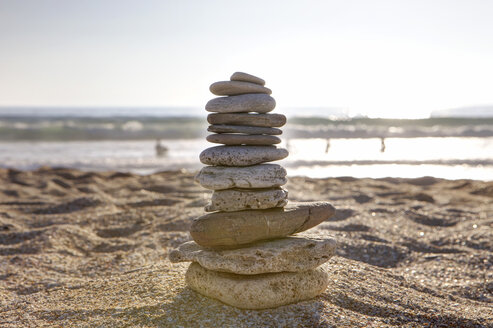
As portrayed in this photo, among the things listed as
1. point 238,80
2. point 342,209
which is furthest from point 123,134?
point 238,80

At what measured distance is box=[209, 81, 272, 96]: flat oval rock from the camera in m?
5.18

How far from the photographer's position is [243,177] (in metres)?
4.95

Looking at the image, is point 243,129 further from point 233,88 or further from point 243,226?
point 243,226

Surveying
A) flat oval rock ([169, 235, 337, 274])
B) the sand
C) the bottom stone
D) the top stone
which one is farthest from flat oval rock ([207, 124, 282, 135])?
the sand

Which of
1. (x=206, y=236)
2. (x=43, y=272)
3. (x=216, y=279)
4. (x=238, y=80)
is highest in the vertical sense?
(x=238, y=80)

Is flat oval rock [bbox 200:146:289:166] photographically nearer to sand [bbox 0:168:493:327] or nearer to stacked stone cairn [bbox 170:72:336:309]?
stacked stone cairn [bbox 170:72:336:309]

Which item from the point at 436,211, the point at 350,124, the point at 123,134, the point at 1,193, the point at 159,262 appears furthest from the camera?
the point at 350,124

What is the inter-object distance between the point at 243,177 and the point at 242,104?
0.79m

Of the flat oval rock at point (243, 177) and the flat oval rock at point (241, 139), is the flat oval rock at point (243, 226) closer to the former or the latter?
the flat oval rock at point (243, 177)

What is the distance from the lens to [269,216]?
5.05 metres

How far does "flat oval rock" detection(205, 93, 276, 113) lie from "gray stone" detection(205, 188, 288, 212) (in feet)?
2.84

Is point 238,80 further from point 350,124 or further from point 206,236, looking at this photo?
point 350,124

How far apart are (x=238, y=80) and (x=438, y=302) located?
3.33m

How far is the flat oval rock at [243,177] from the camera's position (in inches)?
195
